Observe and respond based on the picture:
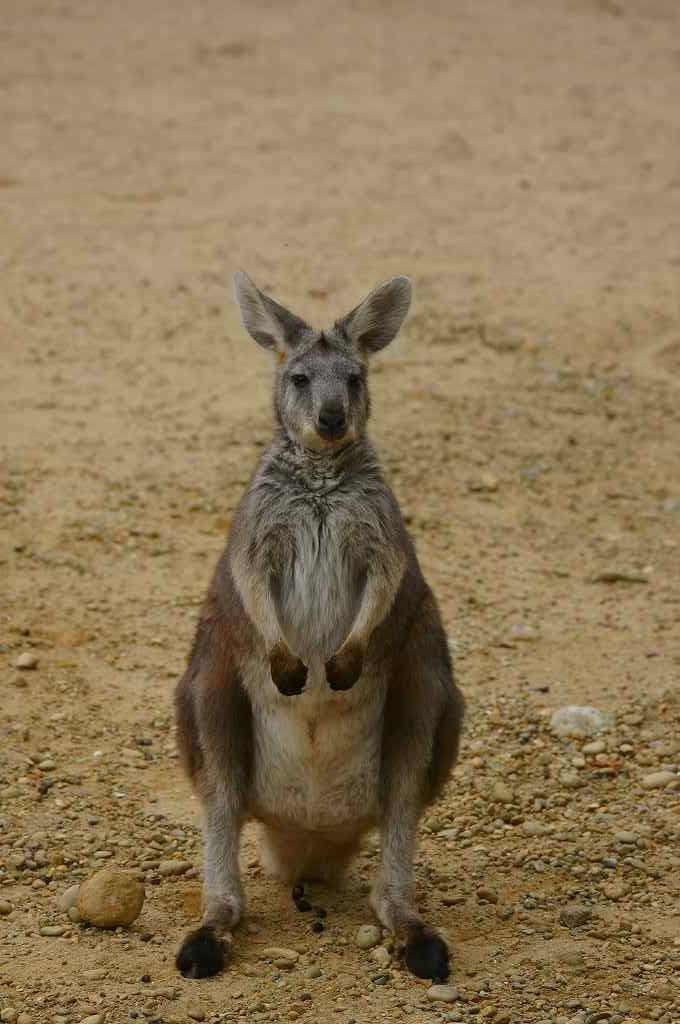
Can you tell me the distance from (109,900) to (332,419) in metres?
1.54

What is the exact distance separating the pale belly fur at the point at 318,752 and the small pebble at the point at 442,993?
2.02 ft

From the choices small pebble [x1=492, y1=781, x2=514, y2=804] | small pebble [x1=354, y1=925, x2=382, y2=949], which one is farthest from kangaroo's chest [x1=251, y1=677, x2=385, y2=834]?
small pebble [x1=492, y1=781, x2=514, y2=804]

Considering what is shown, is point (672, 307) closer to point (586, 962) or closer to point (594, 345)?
point (594, 345)

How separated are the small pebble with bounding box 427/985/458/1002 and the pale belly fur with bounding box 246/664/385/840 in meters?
0.61

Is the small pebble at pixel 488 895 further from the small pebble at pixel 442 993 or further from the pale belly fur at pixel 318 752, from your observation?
the small pebble at pixel 442 993

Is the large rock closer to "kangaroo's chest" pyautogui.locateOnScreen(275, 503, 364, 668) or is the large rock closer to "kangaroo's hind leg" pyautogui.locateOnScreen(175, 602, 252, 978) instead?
"kangaroo's hind leg" pyautogui.locateOnScreen(175, 602, 252, 978)

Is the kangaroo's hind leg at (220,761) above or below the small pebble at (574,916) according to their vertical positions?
above

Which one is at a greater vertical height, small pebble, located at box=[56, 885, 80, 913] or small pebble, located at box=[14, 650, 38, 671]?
small pebble, located at box=[14, 650, 38, 671]

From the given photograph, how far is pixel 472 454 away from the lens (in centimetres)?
847

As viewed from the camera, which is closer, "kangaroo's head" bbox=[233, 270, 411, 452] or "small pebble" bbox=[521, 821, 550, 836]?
"kangaroo's head" bbox=[233, 270, 411, 452]

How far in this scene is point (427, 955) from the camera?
4520mm

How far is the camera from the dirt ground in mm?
4820

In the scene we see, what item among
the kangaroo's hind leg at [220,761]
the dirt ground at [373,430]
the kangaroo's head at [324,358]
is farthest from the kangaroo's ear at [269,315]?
the dirt ground at [373,430]

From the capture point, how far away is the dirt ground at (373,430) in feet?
15.8
